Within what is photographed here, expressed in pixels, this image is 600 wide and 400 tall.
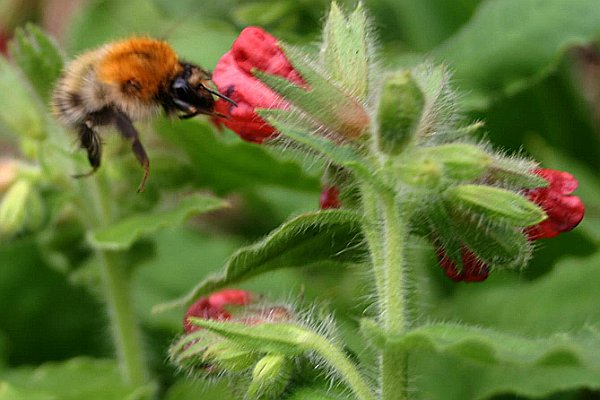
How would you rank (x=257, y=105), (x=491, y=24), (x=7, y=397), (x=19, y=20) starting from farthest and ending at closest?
1. (x=19, y=20)
2. (x=491, y=24)
3. (x=7, y=397)
4. (x=257, y=105)

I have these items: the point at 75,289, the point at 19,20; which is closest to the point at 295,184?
the point at 75,289

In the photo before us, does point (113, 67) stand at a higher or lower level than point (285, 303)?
higher

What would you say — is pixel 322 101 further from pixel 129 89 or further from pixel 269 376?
pixel 129 89

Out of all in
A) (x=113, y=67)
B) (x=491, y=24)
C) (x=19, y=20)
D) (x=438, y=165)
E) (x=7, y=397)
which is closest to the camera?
(x=438, y=165)

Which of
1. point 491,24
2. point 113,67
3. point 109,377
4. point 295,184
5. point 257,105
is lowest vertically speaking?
point 109,377

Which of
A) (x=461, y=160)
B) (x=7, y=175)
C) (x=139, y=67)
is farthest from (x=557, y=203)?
(x=7, y=175)

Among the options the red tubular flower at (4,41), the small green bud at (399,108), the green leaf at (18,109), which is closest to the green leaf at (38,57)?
the green leaf at (18,109)

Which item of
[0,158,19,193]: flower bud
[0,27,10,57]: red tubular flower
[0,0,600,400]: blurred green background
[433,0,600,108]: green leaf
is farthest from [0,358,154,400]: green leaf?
[0,27,10,57]: red tubular flower

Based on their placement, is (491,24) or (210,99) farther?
(491,24)

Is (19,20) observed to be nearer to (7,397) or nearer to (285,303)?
(7,397)
